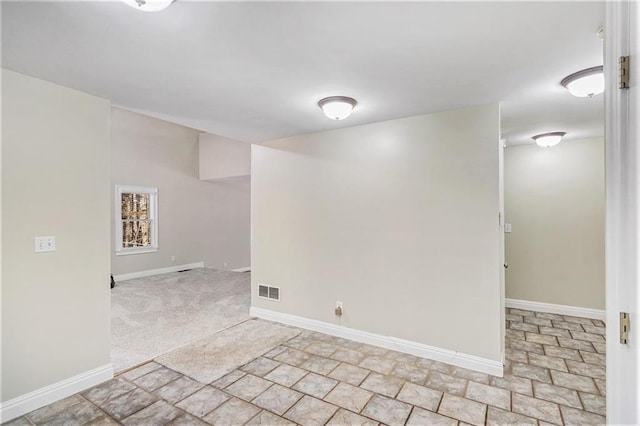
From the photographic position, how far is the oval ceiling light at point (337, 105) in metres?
2.60

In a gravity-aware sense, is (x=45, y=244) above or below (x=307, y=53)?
→ below

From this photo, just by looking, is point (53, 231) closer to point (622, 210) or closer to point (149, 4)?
point (149, 4)

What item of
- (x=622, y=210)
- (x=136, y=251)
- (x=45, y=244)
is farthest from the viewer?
(x=136, y=251)

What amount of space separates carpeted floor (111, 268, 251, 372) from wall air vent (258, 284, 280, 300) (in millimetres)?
390

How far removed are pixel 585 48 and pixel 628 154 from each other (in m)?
1.22

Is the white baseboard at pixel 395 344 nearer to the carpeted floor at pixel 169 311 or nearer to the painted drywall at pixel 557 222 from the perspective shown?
the carpeted floor at pixel 169 311

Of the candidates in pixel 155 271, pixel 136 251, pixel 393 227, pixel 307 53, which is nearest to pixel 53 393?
pixel 307 53

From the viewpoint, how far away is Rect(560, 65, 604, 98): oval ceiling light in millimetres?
2080

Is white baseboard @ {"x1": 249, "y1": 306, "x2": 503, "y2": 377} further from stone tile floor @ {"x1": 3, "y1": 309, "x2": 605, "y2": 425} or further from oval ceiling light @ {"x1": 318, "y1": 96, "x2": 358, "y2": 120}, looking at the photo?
oval ceiling light @ {"x1": 318, "y1": 96, "x2": 358, "y2": 120}

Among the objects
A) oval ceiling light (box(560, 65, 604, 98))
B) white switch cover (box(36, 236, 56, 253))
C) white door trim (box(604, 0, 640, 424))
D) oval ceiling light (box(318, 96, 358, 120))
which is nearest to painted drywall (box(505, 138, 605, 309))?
oval ceiling light (box(560, 65, 604, 98))

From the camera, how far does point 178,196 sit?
7.60 m

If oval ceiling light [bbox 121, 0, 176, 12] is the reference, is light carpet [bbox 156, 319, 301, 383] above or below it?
below

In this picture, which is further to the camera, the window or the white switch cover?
the window

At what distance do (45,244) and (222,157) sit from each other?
5.42 metres
